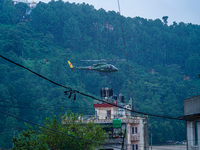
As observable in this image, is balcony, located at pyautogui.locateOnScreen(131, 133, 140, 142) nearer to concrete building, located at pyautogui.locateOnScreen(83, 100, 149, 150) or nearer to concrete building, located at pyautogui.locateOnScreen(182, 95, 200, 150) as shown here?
concrete building, located at pyautogui.locateOnScreen(83, 100, 149, 150)

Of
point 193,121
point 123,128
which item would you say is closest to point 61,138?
point 193,121

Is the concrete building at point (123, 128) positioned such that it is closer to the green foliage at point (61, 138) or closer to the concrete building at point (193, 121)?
the green foliage at point (61, 138)

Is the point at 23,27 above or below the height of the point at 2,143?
above

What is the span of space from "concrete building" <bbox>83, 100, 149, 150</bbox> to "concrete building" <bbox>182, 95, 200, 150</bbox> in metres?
22.9

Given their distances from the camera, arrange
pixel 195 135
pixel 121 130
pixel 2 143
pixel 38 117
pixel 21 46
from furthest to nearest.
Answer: pixel 21 46, pixel 38 117, pixel 2 143, pixel 121 130, pixel 195 135

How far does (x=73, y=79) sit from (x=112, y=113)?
105192 mm

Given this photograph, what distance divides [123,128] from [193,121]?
92.8 feet

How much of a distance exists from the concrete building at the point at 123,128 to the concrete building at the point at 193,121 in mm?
22927

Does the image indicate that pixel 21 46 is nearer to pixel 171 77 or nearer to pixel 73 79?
pixel 73 79

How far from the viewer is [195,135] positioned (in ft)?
91.5

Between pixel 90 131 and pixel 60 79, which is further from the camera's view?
pixel 60 79

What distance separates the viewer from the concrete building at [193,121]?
26125mm

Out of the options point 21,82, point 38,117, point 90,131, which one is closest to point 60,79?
point 21,82

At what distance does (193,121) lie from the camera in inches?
1077
